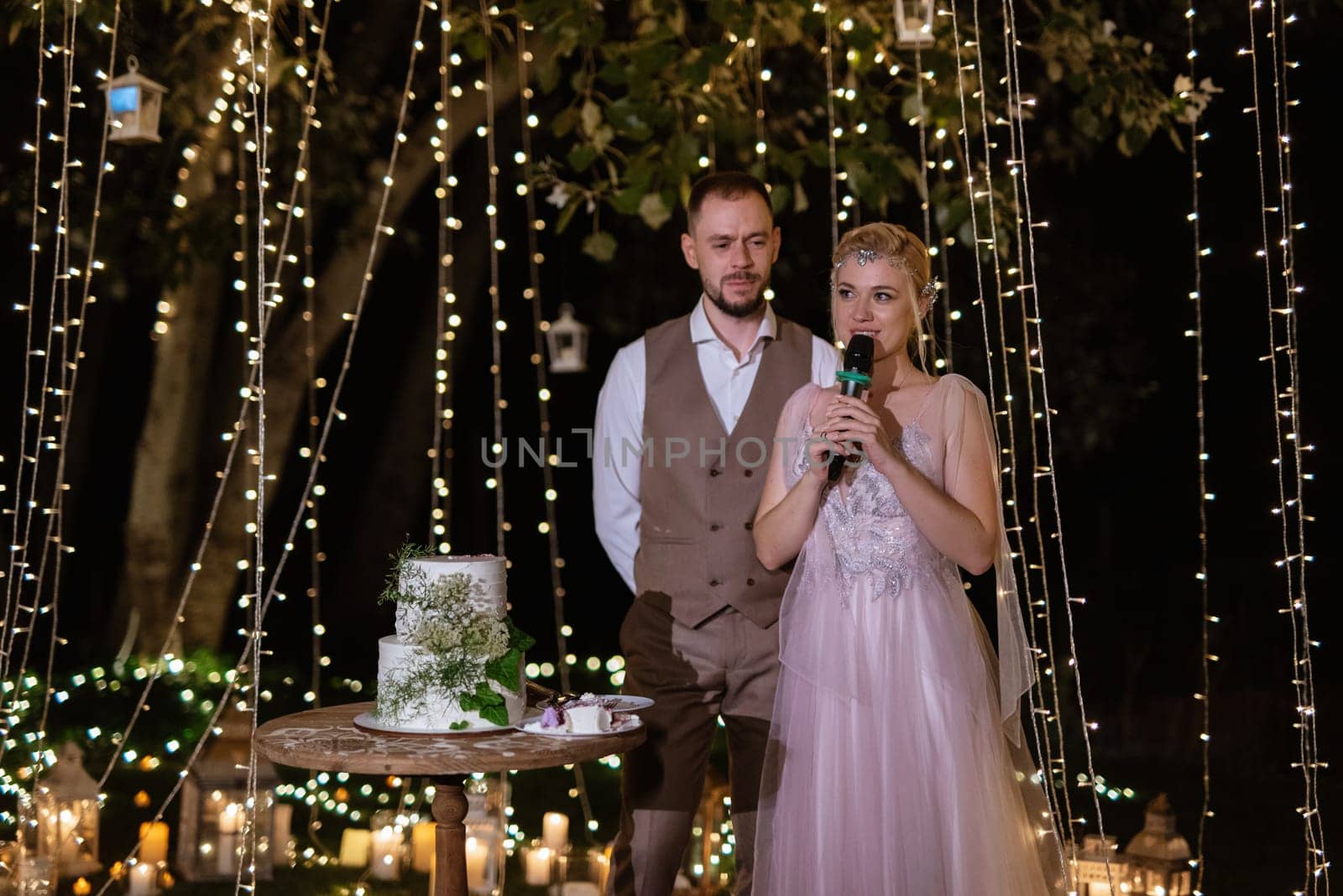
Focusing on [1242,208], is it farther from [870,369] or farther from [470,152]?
[870,369]

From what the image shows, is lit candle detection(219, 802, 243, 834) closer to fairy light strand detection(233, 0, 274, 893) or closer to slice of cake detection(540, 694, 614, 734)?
fairy light strand detection(233, 0, 274, 893)

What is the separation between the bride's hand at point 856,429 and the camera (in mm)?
2363

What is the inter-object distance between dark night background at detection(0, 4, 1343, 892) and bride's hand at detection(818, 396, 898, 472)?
13.7 ft

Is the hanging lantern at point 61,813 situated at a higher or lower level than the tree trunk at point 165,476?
lower

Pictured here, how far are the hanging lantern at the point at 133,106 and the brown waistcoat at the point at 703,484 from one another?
1935 mm

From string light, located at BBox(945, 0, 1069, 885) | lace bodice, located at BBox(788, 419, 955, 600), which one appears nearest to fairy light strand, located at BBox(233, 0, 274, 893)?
lace bodice, located at BBox(788, 419, 955, 600)

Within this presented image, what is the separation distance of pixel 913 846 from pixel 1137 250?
7.00 metres

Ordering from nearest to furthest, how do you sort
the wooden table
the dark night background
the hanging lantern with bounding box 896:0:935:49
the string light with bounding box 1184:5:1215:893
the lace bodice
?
the wooden table → the lace bodice → the string light with bounding box 1184:5:1215:893 → the hanging lantern with bounding box 896:0:935:49 → the dark night background

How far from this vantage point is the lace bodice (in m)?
2.59

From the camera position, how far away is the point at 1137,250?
8836 mm

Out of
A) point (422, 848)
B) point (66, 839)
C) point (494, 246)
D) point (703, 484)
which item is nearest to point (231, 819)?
point (66, 839)

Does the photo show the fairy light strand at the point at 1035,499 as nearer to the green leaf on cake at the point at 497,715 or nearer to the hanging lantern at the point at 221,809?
the green leaf on cake at the point at 497,715

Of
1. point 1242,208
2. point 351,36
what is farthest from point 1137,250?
point 351,36

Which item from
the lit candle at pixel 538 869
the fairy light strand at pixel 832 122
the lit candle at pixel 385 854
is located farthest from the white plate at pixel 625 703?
the lit candle at pixel 385 854
